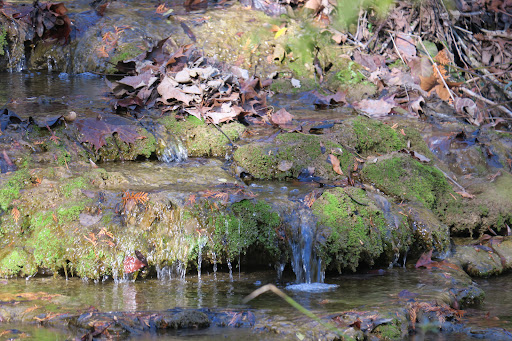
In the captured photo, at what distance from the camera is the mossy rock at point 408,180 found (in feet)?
16.9

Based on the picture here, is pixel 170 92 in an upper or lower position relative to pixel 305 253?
upper

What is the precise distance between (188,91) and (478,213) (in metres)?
3.28

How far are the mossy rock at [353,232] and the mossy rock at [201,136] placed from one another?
1464 mm

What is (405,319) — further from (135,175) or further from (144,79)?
(144,79)

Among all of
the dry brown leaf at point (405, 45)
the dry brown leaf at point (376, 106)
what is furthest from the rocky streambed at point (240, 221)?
the dry brown leaf at point (405, 45)

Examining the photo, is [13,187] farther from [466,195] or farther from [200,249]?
[466,195]

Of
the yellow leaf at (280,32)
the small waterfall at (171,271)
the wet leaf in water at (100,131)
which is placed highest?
the yellow leaf at (280,32)

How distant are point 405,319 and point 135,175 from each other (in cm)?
267

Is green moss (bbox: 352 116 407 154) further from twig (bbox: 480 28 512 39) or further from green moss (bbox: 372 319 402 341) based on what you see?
twig (bbox: 480 28 512 39)

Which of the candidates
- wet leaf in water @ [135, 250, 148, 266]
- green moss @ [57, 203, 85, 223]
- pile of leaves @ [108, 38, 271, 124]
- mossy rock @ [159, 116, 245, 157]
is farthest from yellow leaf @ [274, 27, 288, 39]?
wet leaf in water @ [135, 250, 148, 266]

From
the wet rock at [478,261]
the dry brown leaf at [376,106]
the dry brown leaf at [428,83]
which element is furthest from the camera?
the dry brown leaf at [428,83]

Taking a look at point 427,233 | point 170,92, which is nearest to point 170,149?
point 170,92

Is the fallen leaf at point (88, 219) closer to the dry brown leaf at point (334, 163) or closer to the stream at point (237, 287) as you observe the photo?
the stream at point (237, 287)

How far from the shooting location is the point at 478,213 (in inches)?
208
